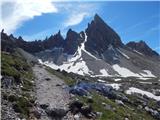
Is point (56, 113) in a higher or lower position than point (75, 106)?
lower

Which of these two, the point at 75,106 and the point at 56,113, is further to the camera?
the point at 75,106

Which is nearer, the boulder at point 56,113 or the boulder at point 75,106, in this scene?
the boulder at point 56,113

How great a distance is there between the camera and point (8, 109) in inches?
1786

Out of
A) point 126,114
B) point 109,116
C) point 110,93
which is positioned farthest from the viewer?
point 110,93

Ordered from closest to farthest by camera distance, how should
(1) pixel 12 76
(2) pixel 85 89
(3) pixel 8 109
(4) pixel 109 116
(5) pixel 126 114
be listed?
1. (3) pixel 8 109
2. (4) pixel 109 116
3. (5) pixel 126 114
4. (1) pixel 12 76
5. (2) pixel 85 89

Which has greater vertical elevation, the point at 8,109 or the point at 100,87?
the point at 100,87

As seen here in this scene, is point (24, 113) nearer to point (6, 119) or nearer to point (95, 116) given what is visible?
point (6, 119)

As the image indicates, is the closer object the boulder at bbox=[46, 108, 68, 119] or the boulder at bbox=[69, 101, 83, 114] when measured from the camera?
the boulder at bbox=[46, 108, 68, 119]

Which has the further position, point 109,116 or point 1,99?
point 109,116

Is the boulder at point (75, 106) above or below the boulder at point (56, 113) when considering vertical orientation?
above

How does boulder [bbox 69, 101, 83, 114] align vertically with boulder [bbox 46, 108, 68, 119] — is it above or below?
above

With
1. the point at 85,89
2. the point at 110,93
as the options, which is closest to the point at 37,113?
the point at 85,89

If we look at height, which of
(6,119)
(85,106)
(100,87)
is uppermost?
(100,87)

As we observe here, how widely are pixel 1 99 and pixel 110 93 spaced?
32.4 metres
